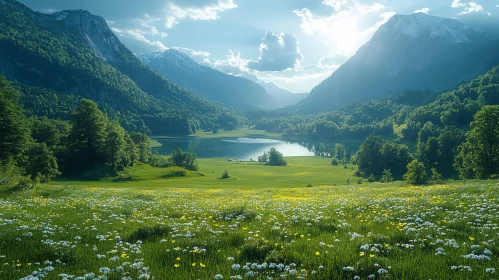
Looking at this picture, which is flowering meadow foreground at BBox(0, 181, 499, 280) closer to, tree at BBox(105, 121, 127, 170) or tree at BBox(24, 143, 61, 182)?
tree at BBox(24, 143, 61, 182)

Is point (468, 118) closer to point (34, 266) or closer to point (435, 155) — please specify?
point (435, 155)

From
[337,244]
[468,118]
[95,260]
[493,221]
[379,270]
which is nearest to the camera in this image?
[379,270]

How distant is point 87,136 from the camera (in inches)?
3214

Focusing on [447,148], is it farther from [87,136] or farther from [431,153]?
[87,136]

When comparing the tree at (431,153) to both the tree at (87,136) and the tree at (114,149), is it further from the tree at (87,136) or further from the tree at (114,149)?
the tree at (87,136)

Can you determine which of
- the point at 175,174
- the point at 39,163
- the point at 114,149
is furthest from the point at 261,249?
the point at 175,174

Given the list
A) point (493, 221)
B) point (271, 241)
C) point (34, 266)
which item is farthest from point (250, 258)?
point (493, 221)

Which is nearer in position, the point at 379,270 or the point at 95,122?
the point at 379,270

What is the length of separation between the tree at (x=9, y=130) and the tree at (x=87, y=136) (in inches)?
750

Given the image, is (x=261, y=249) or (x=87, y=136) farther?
(x=87, y=136)

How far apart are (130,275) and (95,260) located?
61.4 inches

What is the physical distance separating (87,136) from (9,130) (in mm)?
23703

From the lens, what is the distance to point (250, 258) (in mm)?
7828

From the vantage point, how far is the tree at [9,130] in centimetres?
5684
